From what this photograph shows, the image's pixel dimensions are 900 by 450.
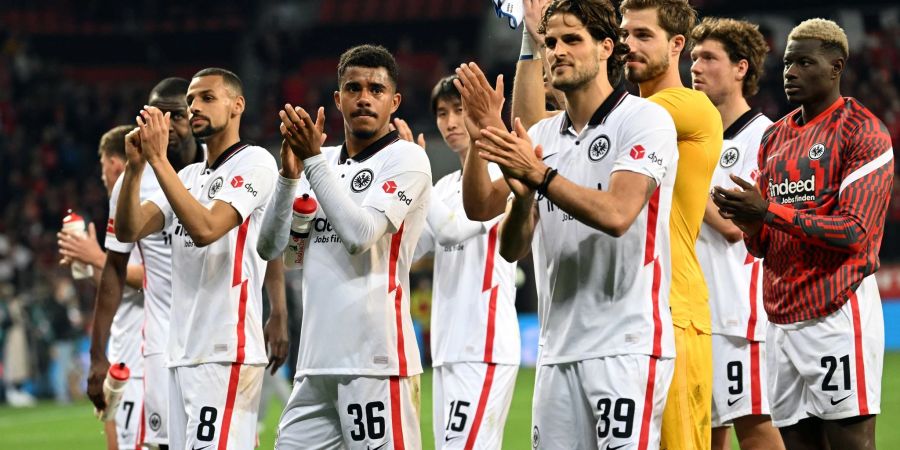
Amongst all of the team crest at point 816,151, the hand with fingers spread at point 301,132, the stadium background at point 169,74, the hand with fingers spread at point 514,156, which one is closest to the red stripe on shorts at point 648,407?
the hand with fingers spread at point 514,156

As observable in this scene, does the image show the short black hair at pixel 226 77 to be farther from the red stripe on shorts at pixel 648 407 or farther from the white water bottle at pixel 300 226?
the red stripe on shorts at pixel 648 407

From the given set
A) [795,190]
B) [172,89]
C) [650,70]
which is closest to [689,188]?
[650,70]

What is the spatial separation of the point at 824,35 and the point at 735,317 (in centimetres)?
173

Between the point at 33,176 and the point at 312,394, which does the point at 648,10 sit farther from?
the point at 33,176

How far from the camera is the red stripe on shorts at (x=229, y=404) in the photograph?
5.92 m

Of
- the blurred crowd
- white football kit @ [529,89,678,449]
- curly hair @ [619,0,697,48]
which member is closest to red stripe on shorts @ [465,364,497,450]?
white football kit @ [529,89,678,449]

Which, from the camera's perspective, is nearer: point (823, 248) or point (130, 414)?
point (823, 248)

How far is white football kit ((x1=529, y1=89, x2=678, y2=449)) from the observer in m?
4.55

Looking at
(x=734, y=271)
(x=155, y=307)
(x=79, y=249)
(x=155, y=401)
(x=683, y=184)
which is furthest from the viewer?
(x=79, y=249)

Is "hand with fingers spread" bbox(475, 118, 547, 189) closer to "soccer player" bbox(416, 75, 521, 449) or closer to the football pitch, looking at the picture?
"soccer player" bbox(416, 75, 521, 449)

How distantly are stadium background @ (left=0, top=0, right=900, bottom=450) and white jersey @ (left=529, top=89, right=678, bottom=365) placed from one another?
12.6 metres

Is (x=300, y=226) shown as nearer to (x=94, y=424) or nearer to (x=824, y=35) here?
(x=824, y=35)

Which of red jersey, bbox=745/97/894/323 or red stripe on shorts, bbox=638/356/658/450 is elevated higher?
red jersey, bbox=745/97/894/323

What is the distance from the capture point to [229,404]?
598 centimetres
